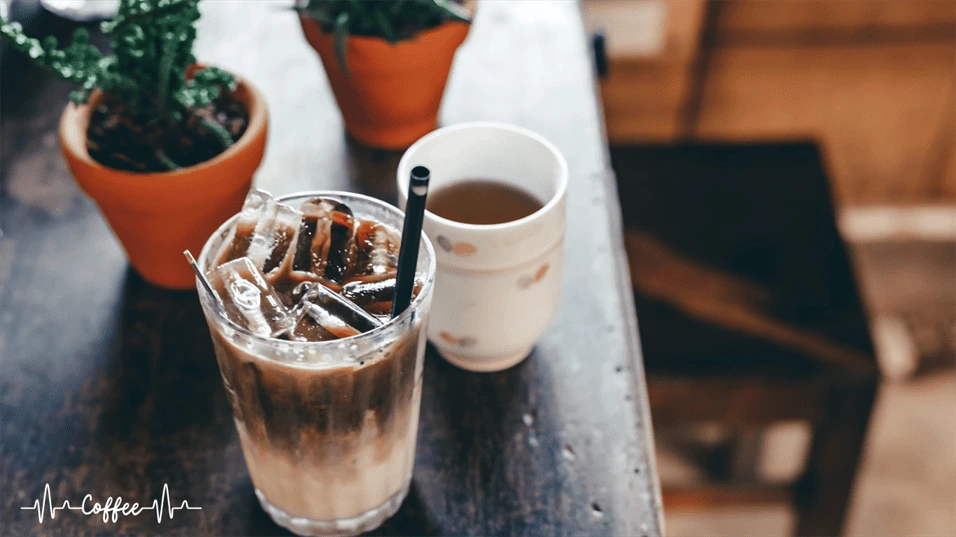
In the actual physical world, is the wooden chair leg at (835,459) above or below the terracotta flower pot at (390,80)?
below

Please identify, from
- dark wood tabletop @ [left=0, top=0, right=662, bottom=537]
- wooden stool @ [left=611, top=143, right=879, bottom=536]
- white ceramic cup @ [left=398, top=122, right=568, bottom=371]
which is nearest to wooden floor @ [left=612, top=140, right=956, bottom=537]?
wooden stool @ [left=611, top=143, right=879, bottom=536]

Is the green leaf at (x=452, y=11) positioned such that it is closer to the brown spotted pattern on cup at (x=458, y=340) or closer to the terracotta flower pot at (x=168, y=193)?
the terracotta flower pot at (x=168, y=193)

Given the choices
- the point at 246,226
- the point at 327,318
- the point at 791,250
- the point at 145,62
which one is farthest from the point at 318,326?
the point at 791,250

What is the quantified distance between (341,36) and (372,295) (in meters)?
0.33

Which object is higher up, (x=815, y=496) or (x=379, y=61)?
(x=379, y=61)

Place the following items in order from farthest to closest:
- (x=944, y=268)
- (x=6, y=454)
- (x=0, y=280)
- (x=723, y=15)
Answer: (x=944, y=268) < (x=723, y=15) < (x=0, y=280) < (x=6, y=454)

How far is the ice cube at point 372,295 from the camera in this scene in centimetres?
58

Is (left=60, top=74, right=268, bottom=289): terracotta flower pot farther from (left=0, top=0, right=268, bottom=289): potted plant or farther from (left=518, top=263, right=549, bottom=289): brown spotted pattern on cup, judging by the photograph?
(left=518, top=263, right=549, bottom=289): brown spotted pattern on cup

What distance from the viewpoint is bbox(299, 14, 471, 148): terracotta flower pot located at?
832 mm

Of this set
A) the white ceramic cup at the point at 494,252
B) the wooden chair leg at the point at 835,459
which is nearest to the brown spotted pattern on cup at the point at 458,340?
the white ceramic cup at the point at 494,252

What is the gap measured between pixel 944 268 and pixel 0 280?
7.29ft

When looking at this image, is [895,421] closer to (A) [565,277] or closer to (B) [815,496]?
(B) [815,496]

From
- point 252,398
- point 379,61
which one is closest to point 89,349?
point 252,398

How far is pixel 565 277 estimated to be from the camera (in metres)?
0.83
